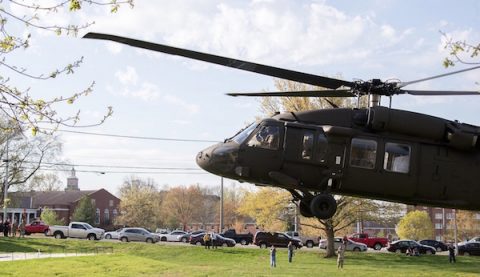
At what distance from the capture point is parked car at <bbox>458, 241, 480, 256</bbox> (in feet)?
168

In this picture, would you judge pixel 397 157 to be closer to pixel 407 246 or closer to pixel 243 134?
pixel 243 134

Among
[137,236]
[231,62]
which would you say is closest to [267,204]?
[137,236]

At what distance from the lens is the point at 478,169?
11320mm

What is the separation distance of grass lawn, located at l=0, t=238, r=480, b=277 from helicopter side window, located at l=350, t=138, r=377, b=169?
19.2m

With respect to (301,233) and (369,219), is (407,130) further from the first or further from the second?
(301,233)

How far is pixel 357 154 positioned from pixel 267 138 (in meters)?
1.82

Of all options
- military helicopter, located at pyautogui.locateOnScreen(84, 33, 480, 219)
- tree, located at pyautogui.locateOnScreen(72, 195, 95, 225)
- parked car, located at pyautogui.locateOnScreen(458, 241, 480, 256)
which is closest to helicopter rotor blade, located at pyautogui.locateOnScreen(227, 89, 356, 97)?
military helicopter, located at pyautogui.locateOnScreen(84, 33, 480, 219)

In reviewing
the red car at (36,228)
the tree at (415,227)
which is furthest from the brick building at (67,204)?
the tree at (415,227)

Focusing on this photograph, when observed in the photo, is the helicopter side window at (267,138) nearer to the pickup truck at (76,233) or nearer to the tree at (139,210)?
the pickup truck at (76,233)

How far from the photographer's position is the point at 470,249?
51375 mm

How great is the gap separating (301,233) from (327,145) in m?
57.3

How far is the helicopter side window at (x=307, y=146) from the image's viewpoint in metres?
10.7

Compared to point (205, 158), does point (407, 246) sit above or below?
below

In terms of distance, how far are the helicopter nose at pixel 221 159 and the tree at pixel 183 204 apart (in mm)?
98898
